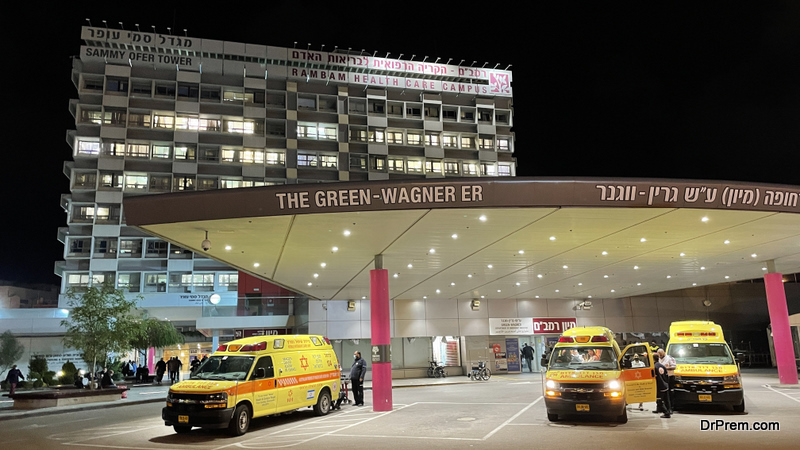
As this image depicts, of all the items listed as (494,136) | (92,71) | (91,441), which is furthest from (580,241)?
(92,71)

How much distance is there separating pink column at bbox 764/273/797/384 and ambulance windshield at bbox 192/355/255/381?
20.6 m

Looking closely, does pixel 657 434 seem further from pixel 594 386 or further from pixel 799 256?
pixel 799 256

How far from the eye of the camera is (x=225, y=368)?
45.6 ft

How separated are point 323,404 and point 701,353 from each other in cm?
1066

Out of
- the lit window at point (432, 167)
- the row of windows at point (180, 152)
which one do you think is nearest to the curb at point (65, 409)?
the row of windows at point (180, 152)

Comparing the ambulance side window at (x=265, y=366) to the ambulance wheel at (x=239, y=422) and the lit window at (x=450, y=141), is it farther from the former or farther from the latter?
the lit window at (x=450, y=141)

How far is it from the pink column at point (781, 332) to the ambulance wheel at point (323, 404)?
58.7 ft

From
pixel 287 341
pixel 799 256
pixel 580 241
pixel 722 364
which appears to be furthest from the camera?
pixel 799 256

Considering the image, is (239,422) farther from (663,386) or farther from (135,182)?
(135,182)

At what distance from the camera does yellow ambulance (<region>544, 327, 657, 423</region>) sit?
40.7 feet

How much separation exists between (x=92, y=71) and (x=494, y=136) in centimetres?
4654

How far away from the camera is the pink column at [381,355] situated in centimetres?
1695

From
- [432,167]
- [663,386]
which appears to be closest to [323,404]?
[663,386]

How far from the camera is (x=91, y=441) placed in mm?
12461
